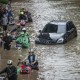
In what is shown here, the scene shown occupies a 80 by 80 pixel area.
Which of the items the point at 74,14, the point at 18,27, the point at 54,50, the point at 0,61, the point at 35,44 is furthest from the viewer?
the point at 74,14

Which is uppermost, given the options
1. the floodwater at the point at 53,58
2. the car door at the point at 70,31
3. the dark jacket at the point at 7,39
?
the car door at the point at 70,31

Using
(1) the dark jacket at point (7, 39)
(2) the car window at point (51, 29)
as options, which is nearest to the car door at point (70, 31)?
(2) the car window at point (51, 29)

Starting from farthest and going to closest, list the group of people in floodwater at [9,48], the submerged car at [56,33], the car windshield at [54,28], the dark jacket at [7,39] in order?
1. the car windshield at [54,28]
2. the submerged car at [56,33]
3. the dark jacket at [7,39]
4. the group of people in floodwater at [9,48]

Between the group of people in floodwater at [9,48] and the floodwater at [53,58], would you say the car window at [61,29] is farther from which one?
the group of people in floodwater at [9,48]

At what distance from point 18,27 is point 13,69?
1902 cm

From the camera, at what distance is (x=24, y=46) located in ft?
99.1

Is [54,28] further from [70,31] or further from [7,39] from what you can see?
[7,39]

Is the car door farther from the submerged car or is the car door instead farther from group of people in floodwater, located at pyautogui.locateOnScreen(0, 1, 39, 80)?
group of people in floodwater, located at pyautogui.locateOnScreen(0, 1, 39, 80)

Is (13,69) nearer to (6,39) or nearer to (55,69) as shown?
(55,69)

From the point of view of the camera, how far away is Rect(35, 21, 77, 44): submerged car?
31.7m

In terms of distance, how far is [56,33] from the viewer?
32.8 meters

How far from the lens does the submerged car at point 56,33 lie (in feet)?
104

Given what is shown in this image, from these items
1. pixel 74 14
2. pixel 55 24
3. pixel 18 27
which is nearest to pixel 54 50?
pixel 55 24

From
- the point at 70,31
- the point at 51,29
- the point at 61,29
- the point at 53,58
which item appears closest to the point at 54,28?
the point at 51,29
